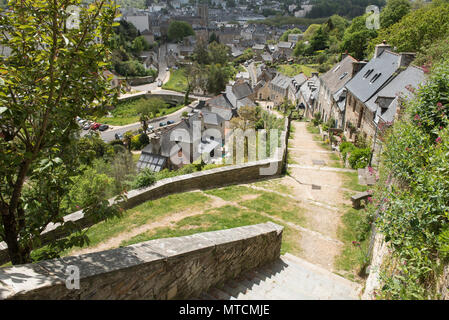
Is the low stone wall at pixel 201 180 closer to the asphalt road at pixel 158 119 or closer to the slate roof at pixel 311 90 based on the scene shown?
the asphalt road at pixel 158 119

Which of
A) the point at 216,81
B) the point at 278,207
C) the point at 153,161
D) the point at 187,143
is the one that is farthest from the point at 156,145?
the point at 216,81

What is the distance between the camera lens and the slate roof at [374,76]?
1903 cm

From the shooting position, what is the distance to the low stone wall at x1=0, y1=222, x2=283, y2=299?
2.84 meters

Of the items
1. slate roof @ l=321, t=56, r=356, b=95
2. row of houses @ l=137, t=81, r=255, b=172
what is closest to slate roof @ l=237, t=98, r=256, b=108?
row of houses @ l=137, t=81, r=255, b=172

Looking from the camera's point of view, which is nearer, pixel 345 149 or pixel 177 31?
pixel 345 149

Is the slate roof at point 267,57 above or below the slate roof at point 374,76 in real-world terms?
above

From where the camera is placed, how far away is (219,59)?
9144 cm

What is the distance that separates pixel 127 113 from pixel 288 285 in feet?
197

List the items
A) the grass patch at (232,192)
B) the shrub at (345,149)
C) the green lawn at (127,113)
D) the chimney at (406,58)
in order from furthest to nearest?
the green lawn at (127,113)
the chimney at (406,58)
the shrub at (345,149)
the grass patch at (232,192)

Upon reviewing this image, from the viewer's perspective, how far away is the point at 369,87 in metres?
20.1

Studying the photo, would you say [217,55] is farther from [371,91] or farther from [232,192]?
[232,192]

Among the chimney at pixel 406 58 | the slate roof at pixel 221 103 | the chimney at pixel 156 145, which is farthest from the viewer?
the slate roof at pixel 221 103

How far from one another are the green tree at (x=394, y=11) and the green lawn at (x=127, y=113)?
40855mm
